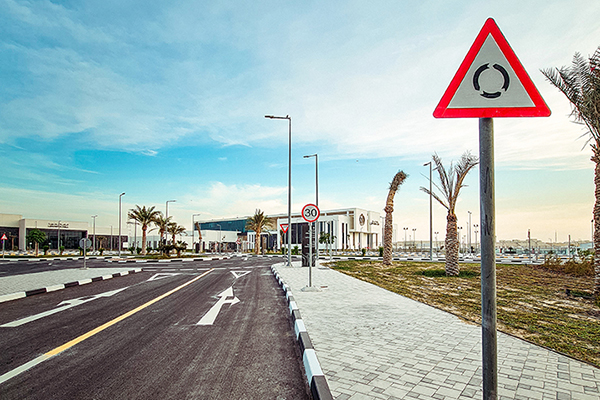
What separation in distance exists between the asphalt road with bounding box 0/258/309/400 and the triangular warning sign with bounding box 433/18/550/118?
3253 mm

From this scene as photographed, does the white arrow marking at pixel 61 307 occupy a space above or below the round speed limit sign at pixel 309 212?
below

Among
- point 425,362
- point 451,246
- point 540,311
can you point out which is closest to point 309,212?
point 540,311

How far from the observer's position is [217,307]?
9.21 m

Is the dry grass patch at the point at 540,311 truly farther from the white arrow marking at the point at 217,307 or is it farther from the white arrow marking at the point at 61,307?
the white arrow marking at the point at 61,307

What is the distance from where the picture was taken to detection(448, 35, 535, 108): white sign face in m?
2.73

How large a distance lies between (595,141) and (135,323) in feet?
42.4

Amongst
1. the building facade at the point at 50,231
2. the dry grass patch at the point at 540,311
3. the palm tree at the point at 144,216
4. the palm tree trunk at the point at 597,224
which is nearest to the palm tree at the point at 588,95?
the palm tree trunk at the point at 597,224

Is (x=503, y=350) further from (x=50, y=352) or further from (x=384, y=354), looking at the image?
(x=50, y=352)

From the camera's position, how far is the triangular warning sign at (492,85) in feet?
8.94

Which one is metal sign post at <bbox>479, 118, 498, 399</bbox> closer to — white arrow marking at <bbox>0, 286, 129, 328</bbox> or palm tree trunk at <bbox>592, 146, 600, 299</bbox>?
white arrow marking at <bbox>0, 286, 129, 328</bbox>

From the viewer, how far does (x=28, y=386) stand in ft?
13.1

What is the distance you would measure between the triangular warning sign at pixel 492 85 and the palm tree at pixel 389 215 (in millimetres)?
25108

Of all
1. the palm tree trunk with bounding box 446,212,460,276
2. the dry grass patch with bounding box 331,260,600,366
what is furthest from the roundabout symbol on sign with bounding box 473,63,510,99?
the palm tree trunk with bounding box 446,212,460,276

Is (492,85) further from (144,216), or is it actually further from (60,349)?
(144,216)
